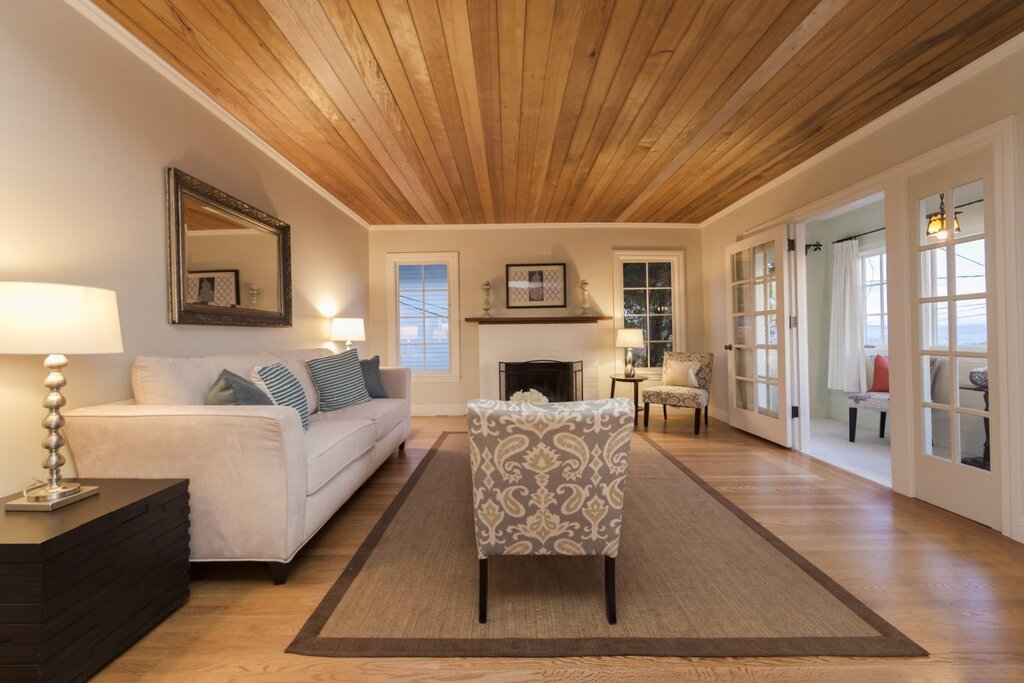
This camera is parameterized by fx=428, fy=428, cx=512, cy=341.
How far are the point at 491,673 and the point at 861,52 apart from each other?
10.4ft

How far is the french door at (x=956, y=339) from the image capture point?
7.36ft

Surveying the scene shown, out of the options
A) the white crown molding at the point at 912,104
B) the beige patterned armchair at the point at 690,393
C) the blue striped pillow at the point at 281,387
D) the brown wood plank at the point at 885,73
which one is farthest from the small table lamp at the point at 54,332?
the beige patterned armchair at the point at 690,393

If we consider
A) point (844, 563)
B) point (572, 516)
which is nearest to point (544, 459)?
point (572, 516)

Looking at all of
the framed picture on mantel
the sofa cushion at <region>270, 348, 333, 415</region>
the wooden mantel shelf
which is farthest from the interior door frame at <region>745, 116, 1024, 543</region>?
the sofa cushion at <region>270, 348, 333, 415</region>

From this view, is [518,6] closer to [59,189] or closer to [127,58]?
[127,58]

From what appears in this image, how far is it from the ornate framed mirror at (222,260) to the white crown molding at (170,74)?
50 cm

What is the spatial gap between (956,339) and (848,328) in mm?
2567

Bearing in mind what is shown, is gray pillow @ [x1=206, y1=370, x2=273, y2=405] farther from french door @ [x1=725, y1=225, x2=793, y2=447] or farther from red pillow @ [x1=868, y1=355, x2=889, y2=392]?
red pillow @ [x1=868, y1=355, x2=889, y2=392]

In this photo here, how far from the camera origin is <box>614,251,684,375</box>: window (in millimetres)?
5480

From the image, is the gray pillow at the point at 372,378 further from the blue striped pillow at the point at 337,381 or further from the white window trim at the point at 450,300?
the white window trim at the point at 450,300

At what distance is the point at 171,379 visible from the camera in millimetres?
2080

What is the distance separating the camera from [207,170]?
267 centimetres

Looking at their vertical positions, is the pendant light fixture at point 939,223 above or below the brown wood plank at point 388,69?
below

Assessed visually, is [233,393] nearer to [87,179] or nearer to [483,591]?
[87,179]
